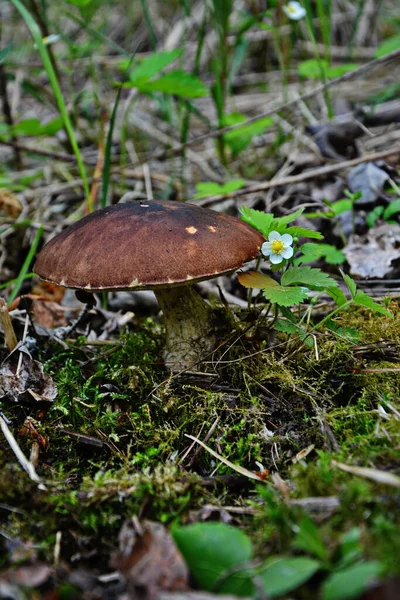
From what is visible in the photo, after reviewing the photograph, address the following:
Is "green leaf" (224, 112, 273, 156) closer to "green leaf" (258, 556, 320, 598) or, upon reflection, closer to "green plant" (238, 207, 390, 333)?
"green plant" (238, 207, 390, 333)

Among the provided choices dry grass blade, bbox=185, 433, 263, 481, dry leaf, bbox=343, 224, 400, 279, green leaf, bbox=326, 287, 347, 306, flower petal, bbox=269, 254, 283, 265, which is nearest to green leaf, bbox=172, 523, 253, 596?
dry grass blade, bbox=185, 433, 263, 481

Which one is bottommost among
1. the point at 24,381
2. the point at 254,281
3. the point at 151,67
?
the point at 24,381

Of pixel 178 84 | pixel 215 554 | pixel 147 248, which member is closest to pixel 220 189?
pixel 178 84

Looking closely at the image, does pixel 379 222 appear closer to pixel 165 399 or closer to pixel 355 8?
pixel 165 399

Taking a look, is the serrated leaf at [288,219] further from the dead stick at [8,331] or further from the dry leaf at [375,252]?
the dead stick at [8,331]

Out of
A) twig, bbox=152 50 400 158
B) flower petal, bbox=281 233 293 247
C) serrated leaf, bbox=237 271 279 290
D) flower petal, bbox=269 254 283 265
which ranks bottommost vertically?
serrated leaf, bbox=237 271 279 290

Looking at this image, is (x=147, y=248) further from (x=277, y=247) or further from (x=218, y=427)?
(x=218, y=427)
